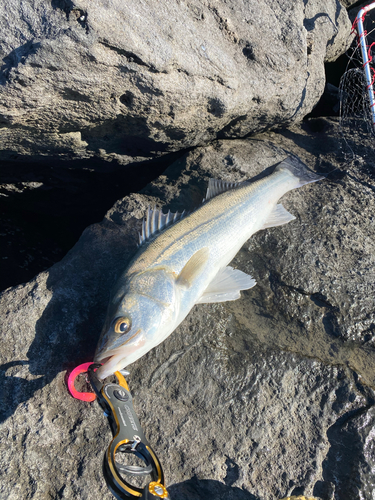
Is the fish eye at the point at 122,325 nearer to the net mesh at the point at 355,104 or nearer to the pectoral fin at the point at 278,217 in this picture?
the pectoral fin at the point at 278,217

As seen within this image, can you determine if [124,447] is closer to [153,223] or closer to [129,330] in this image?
[129,330]

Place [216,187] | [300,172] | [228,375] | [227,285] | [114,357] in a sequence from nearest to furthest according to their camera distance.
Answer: [114,357] < [228,375] < [227,285] < [216,187] < [300,172]

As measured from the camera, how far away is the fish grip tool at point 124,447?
6.03 feet

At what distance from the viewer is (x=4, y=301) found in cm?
287

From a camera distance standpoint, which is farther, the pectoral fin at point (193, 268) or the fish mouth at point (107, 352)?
the pectoral fin at point (193, 268)

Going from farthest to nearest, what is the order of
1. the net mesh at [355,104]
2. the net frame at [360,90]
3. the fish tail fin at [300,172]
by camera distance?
1. the net mesh at [355,104]
2. the net frame at [360,90]
3. the fish tail fin at [300,172]

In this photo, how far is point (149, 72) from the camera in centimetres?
304

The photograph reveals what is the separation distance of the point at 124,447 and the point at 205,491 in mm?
689

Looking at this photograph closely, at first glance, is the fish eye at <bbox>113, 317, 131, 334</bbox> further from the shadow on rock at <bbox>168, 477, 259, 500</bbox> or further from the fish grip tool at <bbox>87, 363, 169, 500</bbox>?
the shadow on rock at <bbox>168, 477, 259, 500</bbox>

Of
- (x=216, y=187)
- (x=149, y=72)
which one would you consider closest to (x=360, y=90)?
(x=216, y=187)

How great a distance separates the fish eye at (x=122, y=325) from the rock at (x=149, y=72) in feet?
6.31

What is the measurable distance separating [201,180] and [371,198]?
6.54ft

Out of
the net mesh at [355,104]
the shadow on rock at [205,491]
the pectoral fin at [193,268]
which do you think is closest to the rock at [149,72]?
the net mesh at [355,104]

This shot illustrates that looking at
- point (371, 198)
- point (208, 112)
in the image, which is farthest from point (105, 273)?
point (371, 198)
